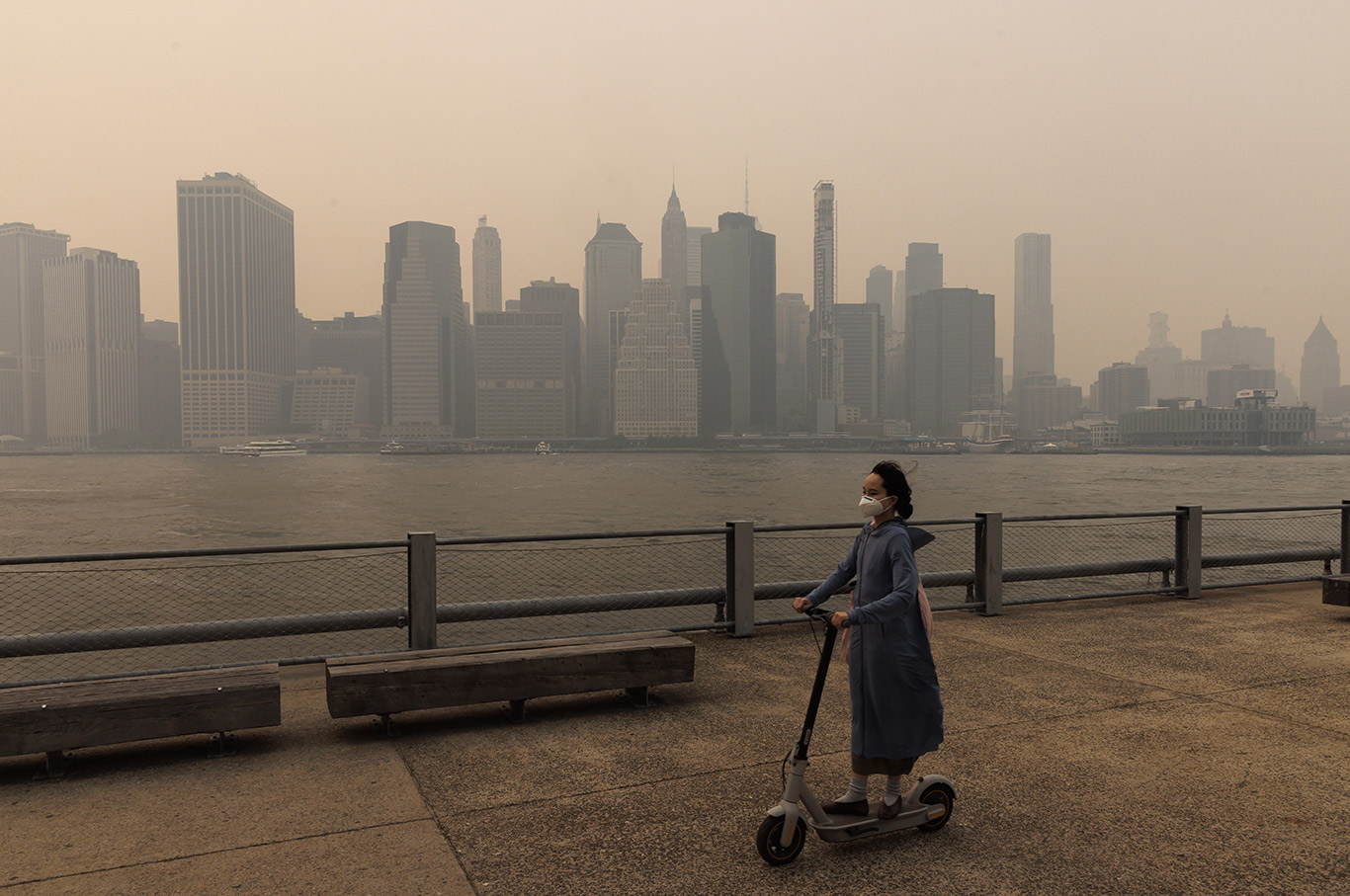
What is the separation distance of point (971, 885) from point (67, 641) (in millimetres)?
6341

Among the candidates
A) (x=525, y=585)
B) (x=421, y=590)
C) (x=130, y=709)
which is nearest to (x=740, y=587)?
(x=421, y=590)

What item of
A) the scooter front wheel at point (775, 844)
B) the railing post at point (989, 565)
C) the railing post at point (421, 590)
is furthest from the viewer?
the railing post at point (989, 565)

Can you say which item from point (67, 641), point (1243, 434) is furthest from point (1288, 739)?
point (1243, 434)

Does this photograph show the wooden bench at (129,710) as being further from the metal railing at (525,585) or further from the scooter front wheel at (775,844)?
the scooter front wheel at (775,844)

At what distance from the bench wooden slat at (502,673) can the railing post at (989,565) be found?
4.40m

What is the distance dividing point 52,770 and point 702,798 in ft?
11.0

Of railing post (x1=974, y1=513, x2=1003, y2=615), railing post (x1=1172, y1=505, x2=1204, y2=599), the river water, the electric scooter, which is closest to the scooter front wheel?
the electric scooter

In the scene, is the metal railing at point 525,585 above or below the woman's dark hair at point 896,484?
below

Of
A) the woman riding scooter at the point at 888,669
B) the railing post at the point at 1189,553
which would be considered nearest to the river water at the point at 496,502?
the railing post at the point at 1189,553

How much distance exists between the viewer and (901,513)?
4.12 meters

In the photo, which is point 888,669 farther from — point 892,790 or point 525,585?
point 525,585

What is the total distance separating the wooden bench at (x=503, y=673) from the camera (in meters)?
5.37

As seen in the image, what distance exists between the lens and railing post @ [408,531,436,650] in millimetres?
7219

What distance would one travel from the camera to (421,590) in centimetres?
725
